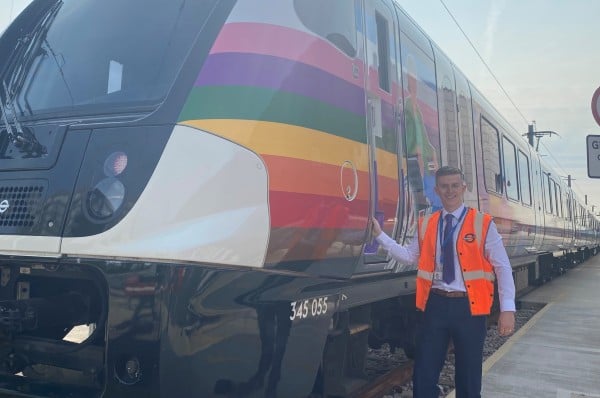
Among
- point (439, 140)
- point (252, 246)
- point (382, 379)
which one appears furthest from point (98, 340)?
point (439, 140)

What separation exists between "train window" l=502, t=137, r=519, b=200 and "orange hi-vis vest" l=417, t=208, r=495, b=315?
4.78 metres

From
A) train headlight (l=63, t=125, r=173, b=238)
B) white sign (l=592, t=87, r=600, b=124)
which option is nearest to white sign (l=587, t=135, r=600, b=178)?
white sign (l=592, t=87, r=600, b=124)

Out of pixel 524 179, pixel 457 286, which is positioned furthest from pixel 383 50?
pixel 524 179

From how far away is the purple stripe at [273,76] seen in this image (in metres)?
2.86

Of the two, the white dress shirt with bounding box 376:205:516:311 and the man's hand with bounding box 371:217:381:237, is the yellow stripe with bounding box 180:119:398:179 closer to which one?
the man's hand with bounding box 371:217:381:237

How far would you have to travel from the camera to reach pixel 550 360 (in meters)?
6.27

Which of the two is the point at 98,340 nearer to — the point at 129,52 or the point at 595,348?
the point at 129,52

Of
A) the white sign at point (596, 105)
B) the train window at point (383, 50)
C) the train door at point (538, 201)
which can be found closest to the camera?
the train window at point (383, 50)

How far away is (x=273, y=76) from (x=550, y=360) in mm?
4846

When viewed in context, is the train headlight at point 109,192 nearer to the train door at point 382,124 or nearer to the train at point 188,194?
the train at point 188,194

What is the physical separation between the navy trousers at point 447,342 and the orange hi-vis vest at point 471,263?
0.08m

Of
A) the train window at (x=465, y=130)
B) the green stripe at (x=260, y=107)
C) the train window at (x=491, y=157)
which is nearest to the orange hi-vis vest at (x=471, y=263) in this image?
the green stripe at (x=260, y=107)

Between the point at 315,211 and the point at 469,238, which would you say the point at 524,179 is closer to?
the point at 469,238

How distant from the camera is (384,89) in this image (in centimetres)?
400
